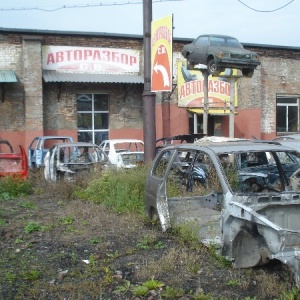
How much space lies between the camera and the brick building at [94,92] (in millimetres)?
19781

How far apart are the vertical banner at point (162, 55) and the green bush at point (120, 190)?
2462 millimetres

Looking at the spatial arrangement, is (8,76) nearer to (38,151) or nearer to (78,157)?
(38,151)

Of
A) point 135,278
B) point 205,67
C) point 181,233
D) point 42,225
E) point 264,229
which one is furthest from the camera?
point 205,67

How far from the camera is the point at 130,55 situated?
71.2 ft

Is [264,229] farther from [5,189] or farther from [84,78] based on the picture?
[84,78]

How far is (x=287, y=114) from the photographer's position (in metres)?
25.0

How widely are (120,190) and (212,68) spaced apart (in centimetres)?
695

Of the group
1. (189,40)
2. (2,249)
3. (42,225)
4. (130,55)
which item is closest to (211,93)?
(189,40)

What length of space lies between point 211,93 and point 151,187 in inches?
615

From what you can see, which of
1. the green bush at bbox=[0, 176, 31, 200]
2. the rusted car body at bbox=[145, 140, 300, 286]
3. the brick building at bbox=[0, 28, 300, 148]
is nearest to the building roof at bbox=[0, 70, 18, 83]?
the brick building at bbox=[0, 28, 300, 148]

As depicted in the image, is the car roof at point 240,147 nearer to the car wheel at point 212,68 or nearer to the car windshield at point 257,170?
the car windshield at point 257,170

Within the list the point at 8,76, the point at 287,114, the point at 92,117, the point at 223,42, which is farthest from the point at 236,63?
the point at 287,114

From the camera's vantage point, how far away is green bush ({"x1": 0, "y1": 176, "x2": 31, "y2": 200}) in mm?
12742

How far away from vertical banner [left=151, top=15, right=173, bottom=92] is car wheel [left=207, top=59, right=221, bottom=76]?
2924mm
